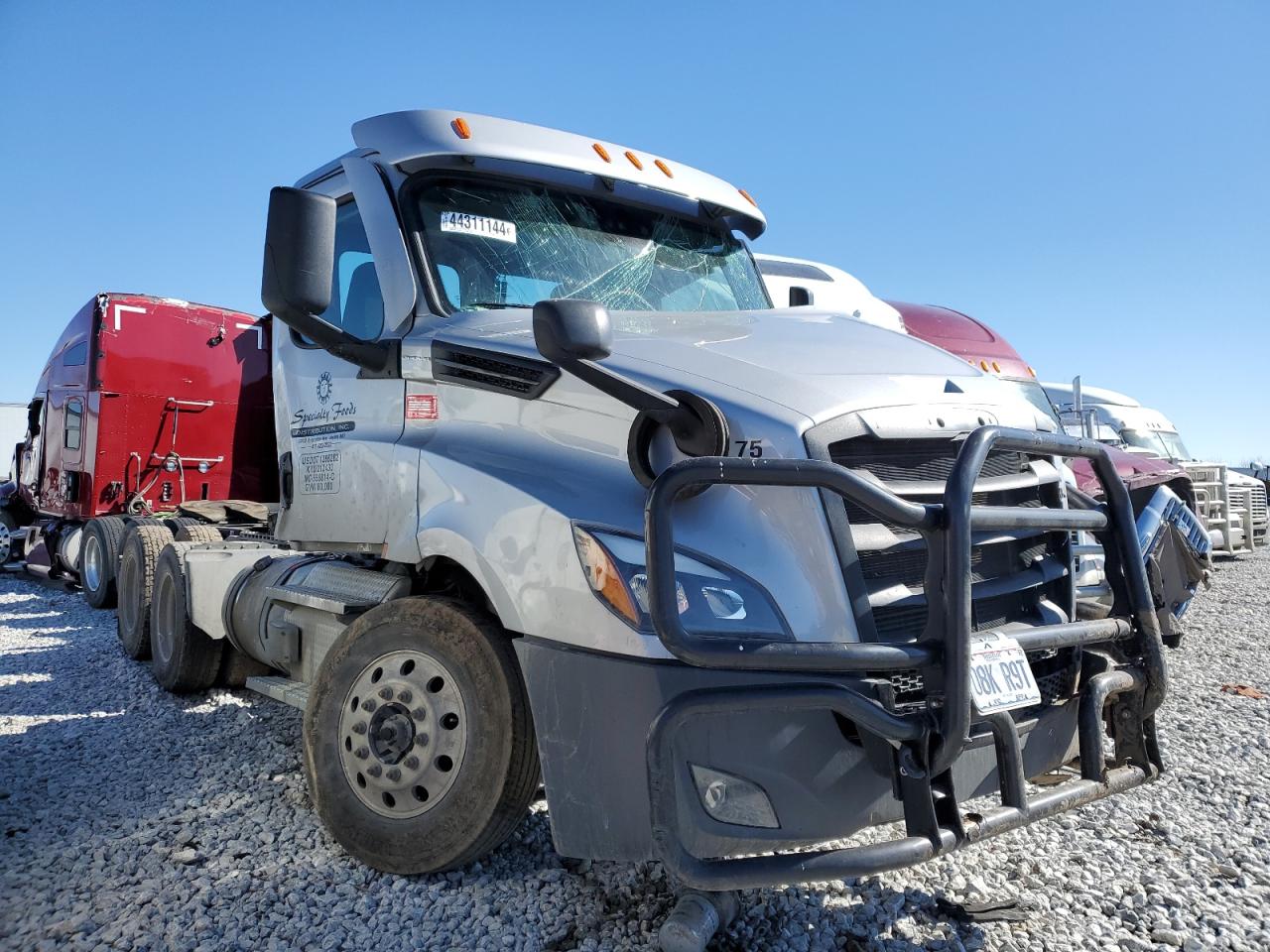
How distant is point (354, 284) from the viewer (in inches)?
147

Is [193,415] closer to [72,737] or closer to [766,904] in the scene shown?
[72,737]

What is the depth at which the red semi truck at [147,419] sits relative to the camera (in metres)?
9.46

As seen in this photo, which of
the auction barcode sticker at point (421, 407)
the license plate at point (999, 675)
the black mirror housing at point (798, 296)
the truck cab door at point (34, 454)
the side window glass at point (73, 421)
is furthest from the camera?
the truck cab door at point (34, 454)

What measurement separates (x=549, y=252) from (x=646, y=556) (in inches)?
71.1

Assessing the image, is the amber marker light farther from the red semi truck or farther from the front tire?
the red semi truck

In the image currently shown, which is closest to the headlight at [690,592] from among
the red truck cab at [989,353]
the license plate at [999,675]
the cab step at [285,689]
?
the license plate at [999,675]

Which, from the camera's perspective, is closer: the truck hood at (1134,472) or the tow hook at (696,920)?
the tow hook at (696,920)

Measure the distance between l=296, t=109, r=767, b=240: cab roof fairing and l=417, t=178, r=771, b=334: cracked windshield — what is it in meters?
0.12

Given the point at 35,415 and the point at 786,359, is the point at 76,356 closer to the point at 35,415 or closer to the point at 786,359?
the point at 35,415

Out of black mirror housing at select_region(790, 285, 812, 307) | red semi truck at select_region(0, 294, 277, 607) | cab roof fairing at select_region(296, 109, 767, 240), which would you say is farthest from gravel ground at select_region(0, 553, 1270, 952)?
red semi truck at select_region(0, 294, 277, 607)

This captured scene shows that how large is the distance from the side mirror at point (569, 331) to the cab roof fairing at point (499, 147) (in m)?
1.34

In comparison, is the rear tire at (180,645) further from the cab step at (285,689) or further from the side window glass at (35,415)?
the side window glass at (35,415)

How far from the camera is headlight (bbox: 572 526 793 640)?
7.37 ft

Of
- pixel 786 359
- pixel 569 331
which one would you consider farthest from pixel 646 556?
pixel 786 359
